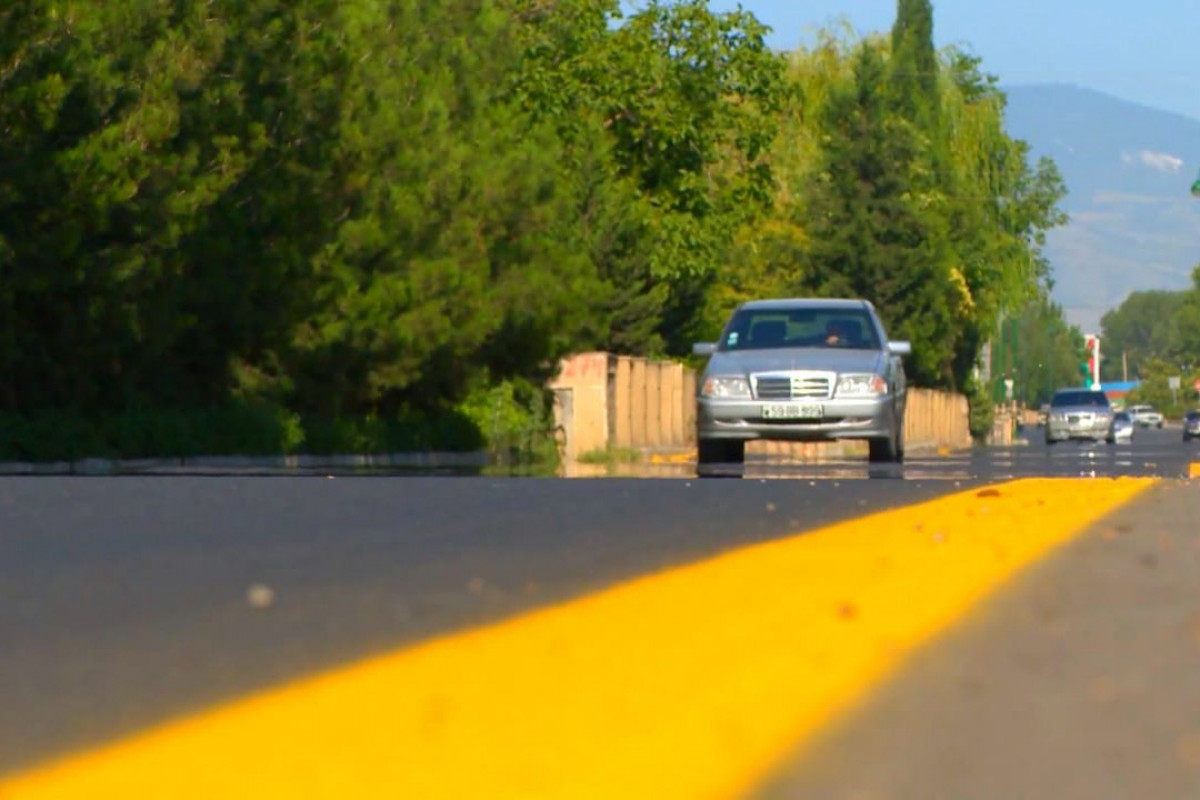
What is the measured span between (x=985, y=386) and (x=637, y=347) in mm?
68567

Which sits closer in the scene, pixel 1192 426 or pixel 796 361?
pixel 796 361

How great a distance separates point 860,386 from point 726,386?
3.91ft

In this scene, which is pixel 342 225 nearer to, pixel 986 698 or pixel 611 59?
pixel 611 59

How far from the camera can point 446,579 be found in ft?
26.5

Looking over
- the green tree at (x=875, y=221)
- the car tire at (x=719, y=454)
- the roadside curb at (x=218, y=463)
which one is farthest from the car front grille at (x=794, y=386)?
the green tree at (x=875, y=221)

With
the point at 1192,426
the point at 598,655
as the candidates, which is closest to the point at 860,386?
the point at 598,655

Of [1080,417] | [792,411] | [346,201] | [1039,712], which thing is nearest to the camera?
[1039,712]

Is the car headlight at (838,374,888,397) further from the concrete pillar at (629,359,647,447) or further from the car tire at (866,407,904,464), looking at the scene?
the concrete pillar at (629,359,647,447)

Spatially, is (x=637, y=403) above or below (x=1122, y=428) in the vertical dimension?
above

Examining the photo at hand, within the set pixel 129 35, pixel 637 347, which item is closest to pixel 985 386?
pixel 637 347

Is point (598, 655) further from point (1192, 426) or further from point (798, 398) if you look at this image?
point (1192, 426)

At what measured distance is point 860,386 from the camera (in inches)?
923

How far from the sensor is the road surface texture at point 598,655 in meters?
3.97

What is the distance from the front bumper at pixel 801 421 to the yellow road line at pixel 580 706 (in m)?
15.2
